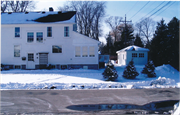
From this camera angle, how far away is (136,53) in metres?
27.8

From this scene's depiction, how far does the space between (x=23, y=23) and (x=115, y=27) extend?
37.6 m

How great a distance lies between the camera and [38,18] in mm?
23562

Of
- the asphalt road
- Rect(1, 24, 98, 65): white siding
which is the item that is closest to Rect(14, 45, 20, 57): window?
Rect(1, 24, 98, 65): white siding

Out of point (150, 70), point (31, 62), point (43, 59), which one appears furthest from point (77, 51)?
point (150, 70)

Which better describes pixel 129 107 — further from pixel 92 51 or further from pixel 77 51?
pixel 77 51

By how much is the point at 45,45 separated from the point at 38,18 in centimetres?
458

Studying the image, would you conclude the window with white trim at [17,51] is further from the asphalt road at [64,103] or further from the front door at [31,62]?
the asphalt road at [64,103]

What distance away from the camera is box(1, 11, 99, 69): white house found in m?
22.0

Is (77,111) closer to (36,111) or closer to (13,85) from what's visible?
(36,111)

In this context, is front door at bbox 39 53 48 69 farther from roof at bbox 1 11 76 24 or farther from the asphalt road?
the asphalt road

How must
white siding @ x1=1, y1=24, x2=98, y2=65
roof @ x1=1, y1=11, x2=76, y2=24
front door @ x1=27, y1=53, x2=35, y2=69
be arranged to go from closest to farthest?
white siding @ x1=1, y1=24, x2=98, y2=65 → front door @ x1=27, y1=53, x2=35, y2=69 → roof @ x1=1, y1=11, x2=76, y2=24

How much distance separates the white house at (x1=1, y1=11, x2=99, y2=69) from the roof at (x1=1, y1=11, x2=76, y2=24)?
0.47 feet

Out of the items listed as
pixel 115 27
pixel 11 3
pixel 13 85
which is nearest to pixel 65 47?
pixel 13 85

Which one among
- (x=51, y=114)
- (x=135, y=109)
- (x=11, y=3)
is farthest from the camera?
(x=11, y=3)
